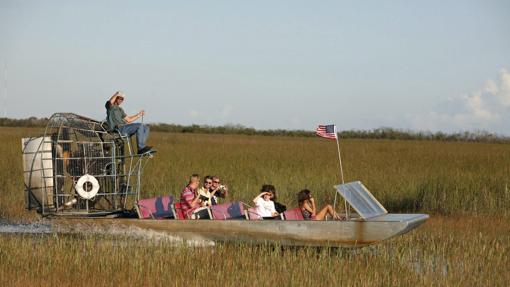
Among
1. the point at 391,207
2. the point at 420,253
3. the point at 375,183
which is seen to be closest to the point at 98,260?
the point at 420,253

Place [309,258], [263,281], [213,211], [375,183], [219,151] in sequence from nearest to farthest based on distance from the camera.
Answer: [263,281] < [309,258] < [213,211] < [375,183] < [219,151]

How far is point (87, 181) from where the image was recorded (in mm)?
13961

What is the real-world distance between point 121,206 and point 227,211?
1665 mm

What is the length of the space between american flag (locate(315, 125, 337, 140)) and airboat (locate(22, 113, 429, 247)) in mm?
756

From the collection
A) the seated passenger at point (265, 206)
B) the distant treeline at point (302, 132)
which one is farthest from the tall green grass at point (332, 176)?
the distant treeline at point (302, 132)

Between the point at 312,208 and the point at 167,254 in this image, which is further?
the point at 312,208

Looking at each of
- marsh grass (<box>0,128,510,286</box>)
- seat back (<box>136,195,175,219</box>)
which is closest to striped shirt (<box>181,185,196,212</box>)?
seat back (<box>136,195,175,219</box>)

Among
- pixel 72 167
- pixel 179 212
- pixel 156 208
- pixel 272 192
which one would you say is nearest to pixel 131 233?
pixel 179 212

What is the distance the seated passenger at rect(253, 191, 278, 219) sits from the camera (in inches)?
544

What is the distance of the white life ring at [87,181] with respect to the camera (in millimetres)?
13891

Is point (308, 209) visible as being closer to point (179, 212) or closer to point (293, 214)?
point (293, 214)

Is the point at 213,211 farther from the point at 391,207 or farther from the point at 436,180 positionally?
the point at 436,180

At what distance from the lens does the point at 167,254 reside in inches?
489

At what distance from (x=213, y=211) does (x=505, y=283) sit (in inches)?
193
